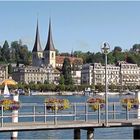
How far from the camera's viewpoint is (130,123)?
2775cm

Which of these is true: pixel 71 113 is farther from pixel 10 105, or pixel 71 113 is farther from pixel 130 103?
pixel 10 105

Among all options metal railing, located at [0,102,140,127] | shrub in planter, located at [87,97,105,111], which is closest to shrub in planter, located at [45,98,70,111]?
metal railing, located at [0,102,140,127]

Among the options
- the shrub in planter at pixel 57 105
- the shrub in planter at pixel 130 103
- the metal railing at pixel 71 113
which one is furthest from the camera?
the shrub in planter at pixel 130 103

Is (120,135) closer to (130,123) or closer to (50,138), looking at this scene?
(50,138)

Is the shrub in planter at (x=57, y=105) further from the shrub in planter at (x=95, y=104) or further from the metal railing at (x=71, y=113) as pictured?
the shrub in planter at (x=95, y=104)

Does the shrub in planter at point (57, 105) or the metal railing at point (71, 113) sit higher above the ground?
the shrub in planter at point (57, 105)

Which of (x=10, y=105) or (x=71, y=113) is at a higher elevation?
(x=10, y=105)

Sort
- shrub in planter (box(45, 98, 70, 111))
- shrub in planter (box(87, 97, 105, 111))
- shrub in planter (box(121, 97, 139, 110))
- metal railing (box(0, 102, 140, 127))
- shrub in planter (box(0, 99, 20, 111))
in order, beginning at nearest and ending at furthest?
1. metal railing (box(0, 102, 140, 127))
2. shrub in planter (box(0, 99, 20, 111))
3. shrub in planter (box(45, 98, 70, 111))
4. shrub in planter (box(87, 97, 105, 111))
5. shrub in planter (box(121, 97, 139, 110))

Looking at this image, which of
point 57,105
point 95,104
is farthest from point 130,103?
point 57,105

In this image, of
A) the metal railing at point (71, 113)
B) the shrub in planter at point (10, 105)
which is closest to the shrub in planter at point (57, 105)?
the metal railing at point (71, 113)

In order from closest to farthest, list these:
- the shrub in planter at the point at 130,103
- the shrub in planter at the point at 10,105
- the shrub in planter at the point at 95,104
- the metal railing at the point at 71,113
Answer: the metal railing at the point at 71,113 → the shrub in planter at the point at 10,105 → the shrub in planter at the point at 95,104 → the shrub in planter at the point at 130,103

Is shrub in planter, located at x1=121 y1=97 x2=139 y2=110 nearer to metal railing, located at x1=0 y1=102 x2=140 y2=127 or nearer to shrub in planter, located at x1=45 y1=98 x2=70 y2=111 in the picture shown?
metal railing, located at x1=0 y1=102 x2=140 y2=127

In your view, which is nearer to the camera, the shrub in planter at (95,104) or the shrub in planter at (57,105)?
the shrub in planter at (57,105)

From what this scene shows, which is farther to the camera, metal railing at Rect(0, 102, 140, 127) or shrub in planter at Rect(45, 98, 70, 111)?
shrub in planter at Rect(45, 98, 70, 111)
